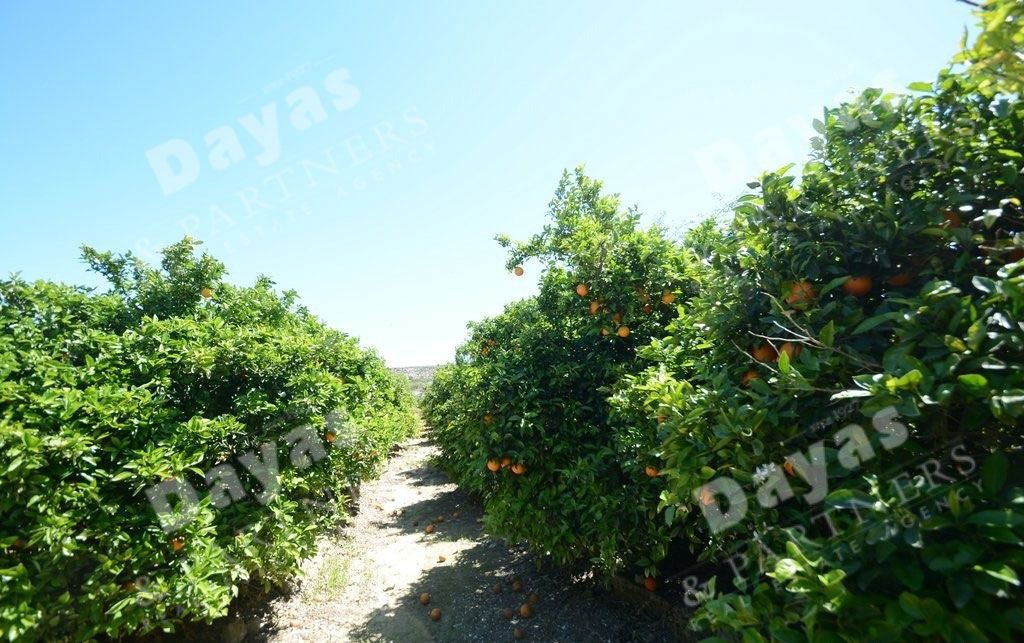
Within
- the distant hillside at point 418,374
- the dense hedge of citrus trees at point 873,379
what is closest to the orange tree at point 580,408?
the dense hedge of citrus trees at point 873,379

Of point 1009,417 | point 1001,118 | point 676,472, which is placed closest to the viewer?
point 1009,417

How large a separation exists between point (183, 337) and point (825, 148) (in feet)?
15.7

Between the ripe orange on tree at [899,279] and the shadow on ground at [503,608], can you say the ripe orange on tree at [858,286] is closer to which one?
the ripe orange on tree at [899,279]

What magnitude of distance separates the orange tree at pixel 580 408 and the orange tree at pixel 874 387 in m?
1.49

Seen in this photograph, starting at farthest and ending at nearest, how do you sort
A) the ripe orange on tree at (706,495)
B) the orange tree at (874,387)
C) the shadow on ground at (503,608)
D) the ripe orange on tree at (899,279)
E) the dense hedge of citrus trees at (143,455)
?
the shadow on ground at (503,608), the dense hedge of citrus trees at (143,455), the ripe orange on tree at (706,495), the ripe orange on tree at (899,279), the orange tree at (874,387)

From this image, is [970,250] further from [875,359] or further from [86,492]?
[86,492]

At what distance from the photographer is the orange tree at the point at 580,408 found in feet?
11.9

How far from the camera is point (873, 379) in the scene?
132cm

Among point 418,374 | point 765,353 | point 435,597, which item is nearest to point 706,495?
point 765,353

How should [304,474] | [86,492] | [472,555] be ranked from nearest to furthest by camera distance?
1. [86,492]
2. [304,474]
3. [472,555]

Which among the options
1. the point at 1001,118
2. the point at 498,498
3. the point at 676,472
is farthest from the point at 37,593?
the point at 1001,118

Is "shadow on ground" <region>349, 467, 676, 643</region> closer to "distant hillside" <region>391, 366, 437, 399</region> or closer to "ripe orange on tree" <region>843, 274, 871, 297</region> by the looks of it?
"ripe orange on tree" <region>843, 274, 871, 297</region>

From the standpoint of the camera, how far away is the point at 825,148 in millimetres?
2078

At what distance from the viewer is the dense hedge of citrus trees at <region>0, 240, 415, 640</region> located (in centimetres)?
261
